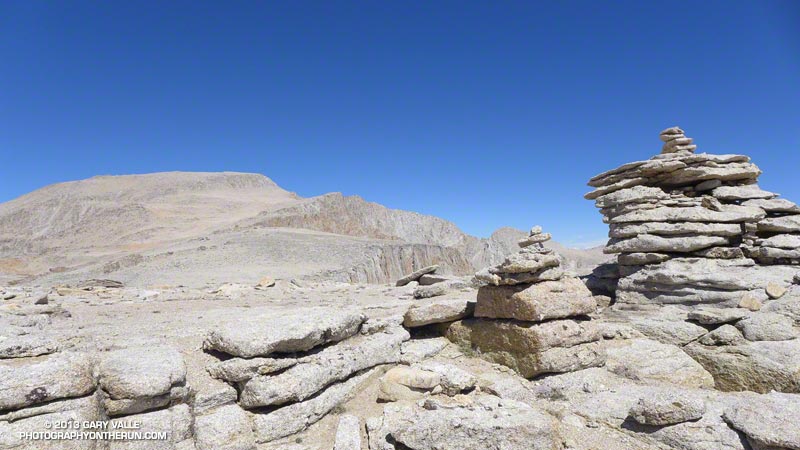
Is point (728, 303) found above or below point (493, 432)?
above

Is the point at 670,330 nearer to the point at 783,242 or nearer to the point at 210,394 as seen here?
the point at 783,242

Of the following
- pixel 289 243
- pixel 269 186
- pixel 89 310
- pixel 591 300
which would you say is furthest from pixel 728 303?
pixel 269 186

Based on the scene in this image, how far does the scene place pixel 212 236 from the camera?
42.8m

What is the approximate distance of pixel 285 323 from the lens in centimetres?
695

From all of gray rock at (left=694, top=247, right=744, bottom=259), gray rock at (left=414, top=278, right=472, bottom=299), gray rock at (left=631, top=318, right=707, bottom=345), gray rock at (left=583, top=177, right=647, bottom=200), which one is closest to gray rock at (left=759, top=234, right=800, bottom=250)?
gray rock at (left=694, top=247, right=744, bottom=259)

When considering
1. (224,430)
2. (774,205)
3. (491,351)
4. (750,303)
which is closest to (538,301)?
(491,351)

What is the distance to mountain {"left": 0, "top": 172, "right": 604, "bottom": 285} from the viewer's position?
29625 millimetres

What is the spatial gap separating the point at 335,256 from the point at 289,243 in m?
4.38

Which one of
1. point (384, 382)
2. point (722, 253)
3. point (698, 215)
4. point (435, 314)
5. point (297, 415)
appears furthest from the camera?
point (698, 215)

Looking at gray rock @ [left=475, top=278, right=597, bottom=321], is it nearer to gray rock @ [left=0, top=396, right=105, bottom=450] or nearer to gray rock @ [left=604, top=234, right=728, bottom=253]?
gray rock @ [left=604, top=234, right=728, bottom=253]

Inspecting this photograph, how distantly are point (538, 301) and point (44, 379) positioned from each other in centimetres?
748

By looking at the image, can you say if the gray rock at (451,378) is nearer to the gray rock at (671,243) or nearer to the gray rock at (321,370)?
the gray rock at (321,370)

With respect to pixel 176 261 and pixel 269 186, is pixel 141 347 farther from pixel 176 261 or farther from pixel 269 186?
pixel 269 186

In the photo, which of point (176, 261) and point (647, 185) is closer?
point (647, 185)
